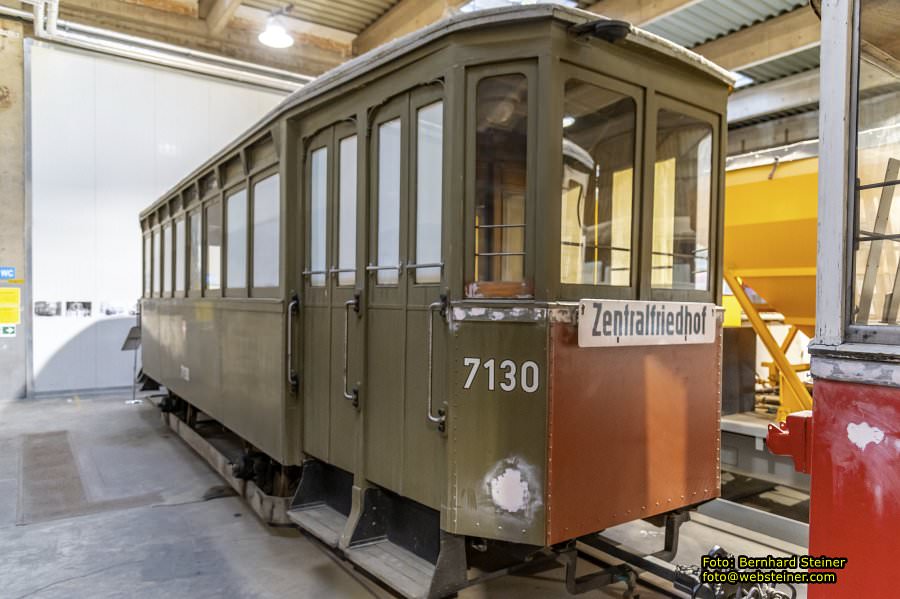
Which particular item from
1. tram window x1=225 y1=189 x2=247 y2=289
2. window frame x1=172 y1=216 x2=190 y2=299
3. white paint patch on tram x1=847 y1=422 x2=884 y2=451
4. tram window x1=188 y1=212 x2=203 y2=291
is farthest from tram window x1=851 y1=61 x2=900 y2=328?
window frame x1=172 y1=216 x2=190 y2=299

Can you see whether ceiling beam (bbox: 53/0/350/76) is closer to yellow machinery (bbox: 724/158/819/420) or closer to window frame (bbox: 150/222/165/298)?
window frame (bbox: 150/222/165/298)

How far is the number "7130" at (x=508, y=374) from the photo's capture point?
2.79 metres

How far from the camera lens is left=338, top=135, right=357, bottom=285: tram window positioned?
3.79m

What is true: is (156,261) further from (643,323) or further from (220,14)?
(643,323)

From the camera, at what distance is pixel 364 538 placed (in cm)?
350

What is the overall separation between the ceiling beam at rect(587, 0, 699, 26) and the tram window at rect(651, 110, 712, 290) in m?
3.27

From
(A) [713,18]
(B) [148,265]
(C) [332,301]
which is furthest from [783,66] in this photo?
(B) [148,265]

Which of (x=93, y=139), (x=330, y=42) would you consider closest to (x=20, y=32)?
(x=93, y=139)

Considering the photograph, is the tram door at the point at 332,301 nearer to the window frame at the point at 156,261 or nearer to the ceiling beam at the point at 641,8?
the ceiling beam at the point at 641,8

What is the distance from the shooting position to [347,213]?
152 inches

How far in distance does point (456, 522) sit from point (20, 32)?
11361 mm

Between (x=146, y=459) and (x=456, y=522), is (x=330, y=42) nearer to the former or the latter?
(x=146, y=459)

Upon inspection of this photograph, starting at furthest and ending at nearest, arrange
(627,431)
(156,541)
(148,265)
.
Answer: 1. (148,265)
2. (156,541)
3. (627,431)

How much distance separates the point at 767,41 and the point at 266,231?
595 centimetres
